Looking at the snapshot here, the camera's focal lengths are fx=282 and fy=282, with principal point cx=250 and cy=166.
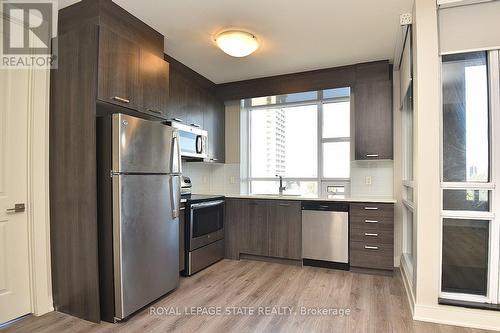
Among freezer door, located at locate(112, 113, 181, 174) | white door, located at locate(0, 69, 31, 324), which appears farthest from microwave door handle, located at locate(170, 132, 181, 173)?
white door, located at locate(0, 69, 31, 324)

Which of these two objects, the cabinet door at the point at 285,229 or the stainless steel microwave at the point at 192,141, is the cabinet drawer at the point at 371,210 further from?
the stainless steel microwave at the point at 192,141

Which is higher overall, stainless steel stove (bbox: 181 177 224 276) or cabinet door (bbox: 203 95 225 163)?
cabinet door (bbox: 203 95 225 163)

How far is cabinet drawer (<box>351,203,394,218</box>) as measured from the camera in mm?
3293

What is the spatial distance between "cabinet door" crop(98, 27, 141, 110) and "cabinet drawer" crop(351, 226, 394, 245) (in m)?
2.81

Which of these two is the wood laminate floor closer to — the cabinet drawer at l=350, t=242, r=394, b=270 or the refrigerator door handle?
the cabinet drawer at l=350, t=242, r=394, b=270

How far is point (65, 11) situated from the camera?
7.94ft

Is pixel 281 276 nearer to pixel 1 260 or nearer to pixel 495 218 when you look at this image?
pixel 495 218

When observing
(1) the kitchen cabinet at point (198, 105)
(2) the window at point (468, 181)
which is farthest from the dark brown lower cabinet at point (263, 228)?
(2) the window at point (468, 181)

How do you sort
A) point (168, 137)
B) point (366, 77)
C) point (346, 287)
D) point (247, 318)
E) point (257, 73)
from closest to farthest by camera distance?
point (247, 318) → point (168, 137) → point (346, 287) → point (366, 77) → point (257, 73)

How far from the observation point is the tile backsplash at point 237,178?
3783 millimetres

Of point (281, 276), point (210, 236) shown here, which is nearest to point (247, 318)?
point (281, 276)

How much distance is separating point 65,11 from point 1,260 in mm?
2112

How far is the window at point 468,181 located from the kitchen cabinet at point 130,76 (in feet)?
8.45

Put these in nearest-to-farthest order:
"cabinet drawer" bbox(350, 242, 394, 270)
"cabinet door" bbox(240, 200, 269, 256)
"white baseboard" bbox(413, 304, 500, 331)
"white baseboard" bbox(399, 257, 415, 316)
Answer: "white baseboard" bbox(413, 304, 500, 331)
"white baseboard" bbox(399, 257, 415, 316)
"cabinet drawer" bbox(350, 242, 394, 270)
"cabinet door" bbox(240, 200, 269, 256)
